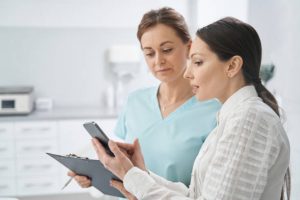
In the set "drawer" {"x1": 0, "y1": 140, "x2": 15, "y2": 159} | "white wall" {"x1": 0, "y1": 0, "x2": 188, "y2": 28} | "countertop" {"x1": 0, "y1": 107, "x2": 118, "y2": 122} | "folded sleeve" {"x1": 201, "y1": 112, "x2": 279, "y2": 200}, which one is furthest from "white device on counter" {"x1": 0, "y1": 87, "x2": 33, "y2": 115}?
"folded sleeve" {"x1": 201, "y1": 112, "x2": 279, "y2": 200}

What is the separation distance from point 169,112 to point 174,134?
0.14 m

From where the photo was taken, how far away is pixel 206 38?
99 cm

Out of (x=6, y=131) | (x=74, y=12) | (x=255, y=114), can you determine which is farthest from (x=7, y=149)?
(x=255, y=114)

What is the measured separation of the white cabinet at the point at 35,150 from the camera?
10.1ft

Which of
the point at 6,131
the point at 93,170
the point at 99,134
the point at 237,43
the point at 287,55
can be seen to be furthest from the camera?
the point at 6,131

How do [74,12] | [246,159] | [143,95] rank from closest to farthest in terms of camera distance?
[246,159]
[143,95]
[74,12]

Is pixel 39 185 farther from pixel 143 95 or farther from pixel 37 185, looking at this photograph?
pixel 143 95

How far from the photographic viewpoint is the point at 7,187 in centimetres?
313

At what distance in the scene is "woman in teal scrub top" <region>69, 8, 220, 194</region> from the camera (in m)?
1.30

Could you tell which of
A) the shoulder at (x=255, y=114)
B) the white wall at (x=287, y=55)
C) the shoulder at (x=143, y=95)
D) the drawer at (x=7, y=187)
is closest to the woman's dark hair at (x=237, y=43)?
the shoulder at (x=255, y=114)

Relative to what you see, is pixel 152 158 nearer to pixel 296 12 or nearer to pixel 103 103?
pixel 296 12

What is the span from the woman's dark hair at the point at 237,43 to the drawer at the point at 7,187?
266 centimetres

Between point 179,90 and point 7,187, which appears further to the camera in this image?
point 7,187

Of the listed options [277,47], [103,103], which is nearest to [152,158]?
[277,47]
